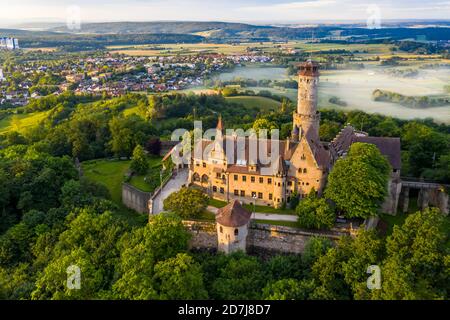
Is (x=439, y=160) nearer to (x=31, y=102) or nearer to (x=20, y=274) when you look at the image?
(x=20, y=274)

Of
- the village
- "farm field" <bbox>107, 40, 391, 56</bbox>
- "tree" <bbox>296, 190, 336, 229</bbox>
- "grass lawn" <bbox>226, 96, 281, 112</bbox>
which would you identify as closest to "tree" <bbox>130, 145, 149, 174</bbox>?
"tree" <bbox>296, 190, 336, 229</bbox>

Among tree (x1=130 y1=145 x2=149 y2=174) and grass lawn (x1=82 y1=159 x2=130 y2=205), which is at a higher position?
tree (x1=130 y1=145 x2=149 y2=174)

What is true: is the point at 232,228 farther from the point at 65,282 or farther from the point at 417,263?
the point at 417,263

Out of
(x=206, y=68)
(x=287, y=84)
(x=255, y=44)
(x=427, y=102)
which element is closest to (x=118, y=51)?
(x=255, y=44)

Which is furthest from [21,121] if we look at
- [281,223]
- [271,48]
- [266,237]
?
[271,48]

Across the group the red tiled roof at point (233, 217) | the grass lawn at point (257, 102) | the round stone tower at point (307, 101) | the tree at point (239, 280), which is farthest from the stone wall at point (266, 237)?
the grass lawn at point (257, 102)

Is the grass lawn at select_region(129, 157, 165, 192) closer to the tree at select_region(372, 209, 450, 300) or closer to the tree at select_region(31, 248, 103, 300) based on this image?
the tree at select_region(31, 248, 103, 300)

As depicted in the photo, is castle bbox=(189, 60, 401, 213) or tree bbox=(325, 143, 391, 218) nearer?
tree bbox=(325, 143, 391, 218)
